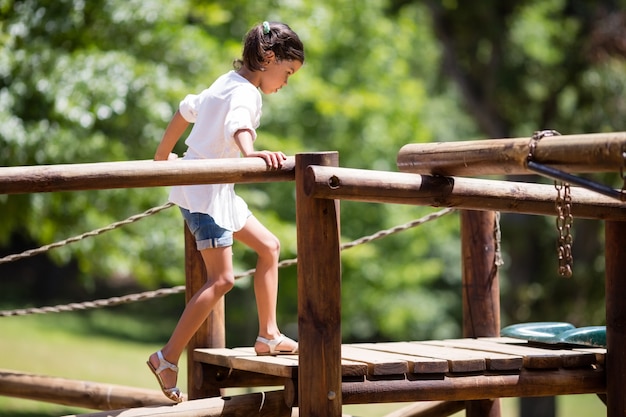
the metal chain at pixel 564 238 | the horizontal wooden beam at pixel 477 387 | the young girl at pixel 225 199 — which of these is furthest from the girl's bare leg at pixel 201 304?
the metal chain at pixel 564 238

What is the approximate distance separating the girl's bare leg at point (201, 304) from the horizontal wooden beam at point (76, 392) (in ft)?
4.12

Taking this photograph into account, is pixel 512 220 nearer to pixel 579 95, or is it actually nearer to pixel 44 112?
pixel 579 95

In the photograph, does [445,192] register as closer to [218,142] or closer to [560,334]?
[218,142]

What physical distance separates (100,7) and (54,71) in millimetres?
966

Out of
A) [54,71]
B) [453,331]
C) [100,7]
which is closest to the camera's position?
[54,71]

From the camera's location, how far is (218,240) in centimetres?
411

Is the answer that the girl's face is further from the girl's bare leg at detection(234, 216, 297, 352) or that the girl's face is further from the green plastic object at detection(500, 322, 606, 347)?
the green plastic object at detection(500, 322, 606, 347)

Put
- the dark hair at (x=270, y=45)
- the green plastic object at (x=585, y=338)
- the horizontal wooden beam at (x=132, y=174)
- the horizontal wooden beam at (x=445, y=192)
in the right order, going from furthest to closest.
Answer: the green plastic object at (x=585, y=338)
the dark hair at (x=270, y=45)
the horizontal wooden beam at (x=445, y=192)
the horizontal wooden beam at (x=132, y=174)

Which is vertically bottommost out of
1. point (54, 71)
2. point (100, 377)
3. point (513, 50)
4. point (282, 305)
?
point (100, 377)

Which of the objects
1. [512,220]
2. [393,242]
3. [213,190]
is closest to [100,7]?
[213,190]

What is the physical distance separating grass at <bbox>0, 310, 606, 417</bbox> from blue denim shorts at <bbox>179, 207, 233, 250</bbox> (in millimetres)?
9655

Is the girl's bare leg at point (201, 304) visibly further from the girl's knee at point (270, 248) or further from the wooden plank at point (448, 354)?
the wooden plank at point (448, 354)

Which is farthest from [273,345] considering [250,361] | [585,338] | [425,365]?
[585,338]

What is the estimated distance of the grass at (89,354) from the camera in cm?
1584
